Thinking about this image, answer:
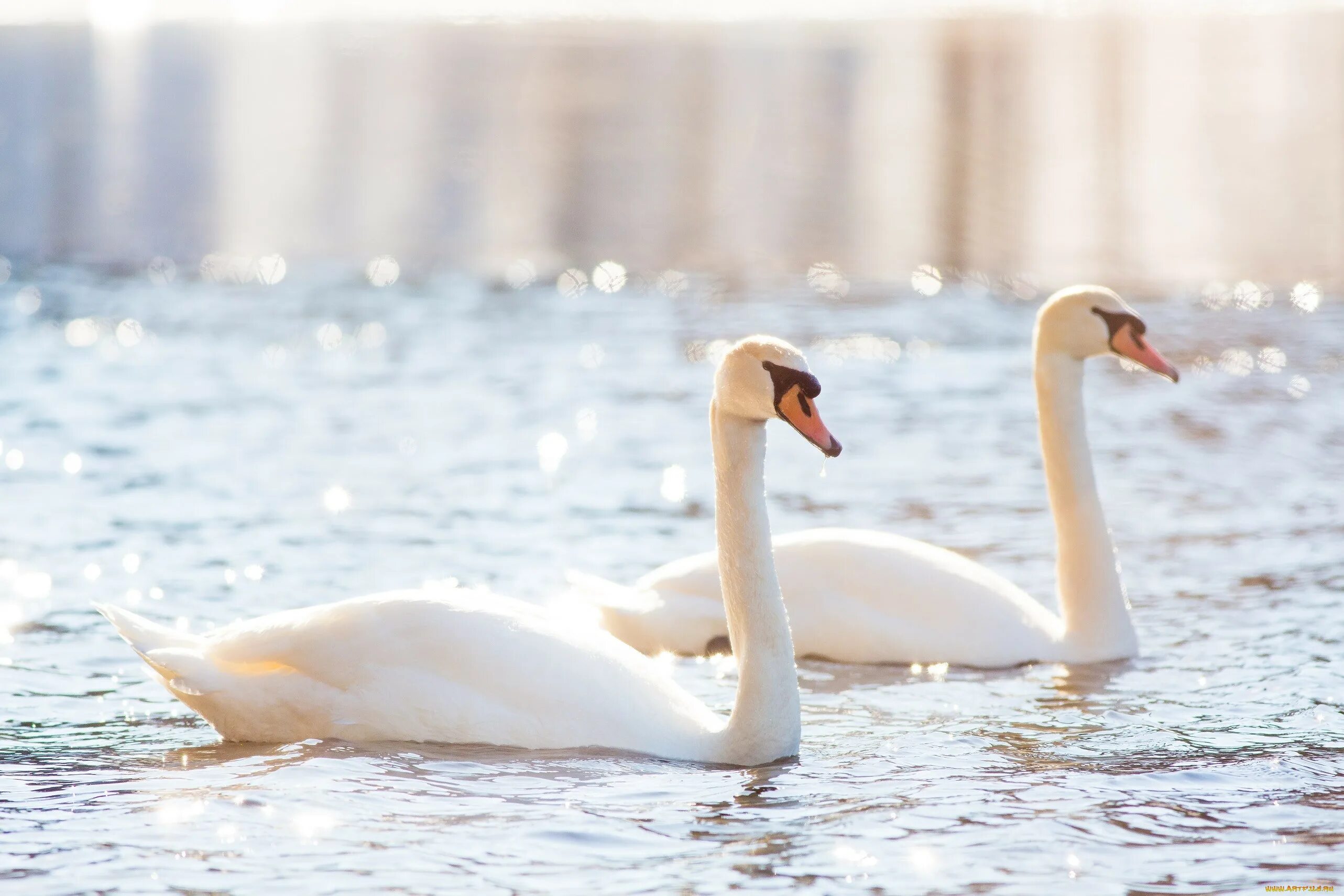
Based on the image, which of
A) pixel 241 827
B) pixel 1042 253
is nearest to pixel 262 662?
pixel 241 827

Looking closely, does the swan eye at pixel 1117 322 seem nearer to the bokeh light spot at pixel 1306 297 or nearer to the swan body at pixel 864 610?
the swan body at pixel 864 610

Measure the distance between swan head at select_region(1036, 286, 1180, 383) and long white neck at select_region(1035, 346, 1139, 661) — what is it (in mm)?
105

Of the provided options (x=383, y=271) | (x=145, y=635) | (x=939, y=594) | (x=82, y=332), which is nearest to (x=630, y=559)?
(x=939, y=594)

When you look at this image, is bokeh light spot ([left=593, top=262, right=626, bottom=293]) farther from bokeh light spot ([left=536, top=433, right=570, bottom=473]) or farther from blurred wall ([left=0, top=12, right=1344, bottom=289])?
bokeh light spot ([left=536, top=433, right=570, bottom=473])

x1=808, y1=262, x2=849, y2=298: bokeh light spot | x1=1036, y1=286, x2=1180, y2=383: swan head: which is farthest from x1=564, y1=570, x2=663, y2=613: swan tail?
x1=808, y1=262, x2=849, y2=298: bokeh light spot

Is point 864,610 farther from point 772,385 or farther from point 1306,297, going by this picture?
point 1306,297

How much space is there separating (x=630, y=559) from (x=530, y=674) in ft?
13.3

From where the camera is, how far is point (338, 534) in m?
10.9

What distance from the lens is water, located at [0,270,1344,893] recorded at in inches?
231

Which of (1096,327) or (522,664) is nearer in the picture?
(522,664)

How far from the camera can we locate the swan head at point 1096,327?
8.84 meters

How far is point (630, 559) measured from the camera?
34.9ft

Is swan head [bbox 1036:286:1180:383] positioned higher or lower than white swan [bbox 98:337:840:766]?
higher

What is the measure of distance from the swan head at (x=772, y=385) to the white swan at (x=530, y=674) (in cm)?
1
